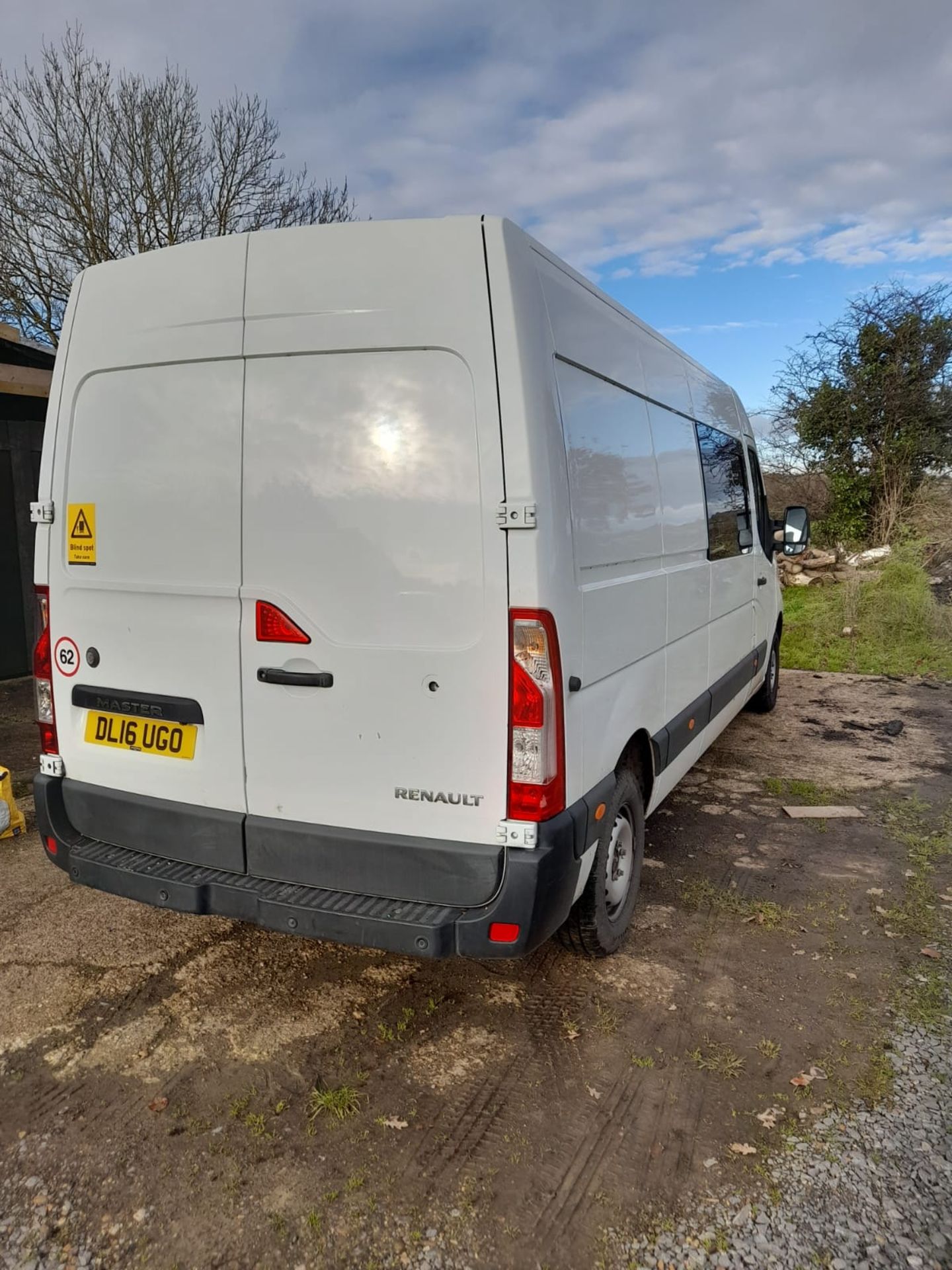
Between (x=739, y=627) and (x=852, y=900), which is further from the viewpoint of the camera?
(x=739, y=627)

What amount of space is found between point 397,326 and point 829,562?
1367 centimetres

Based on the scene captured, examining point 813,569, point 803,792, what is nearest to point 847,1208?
point 803,792

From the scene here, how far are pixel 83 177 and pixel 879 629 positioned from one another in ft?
45.9

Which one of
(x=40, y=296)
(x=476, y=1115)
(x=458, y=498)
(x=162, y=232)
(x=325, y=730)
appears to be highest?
(x=162, y=232)

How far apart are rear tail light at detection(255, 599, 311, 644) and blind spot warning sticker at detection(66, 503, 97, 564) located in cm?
78

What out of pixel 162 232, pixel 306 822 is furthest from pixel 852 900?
pixel 162 232

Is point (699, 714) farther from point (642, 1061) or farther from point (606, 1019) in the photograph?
point (642, 1061)

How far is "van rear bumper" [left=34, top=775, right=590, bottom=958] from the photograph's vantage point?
99.1 inches

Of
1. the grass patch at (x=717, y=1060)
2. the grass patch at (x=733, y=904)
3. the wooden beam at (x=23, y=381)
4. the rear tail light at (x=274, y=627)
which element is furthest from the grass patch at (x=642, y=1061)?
the wooden beam at (x=23, y=381)

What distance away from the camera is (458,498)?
2.49m

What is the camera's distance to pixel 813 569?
14.5 meters

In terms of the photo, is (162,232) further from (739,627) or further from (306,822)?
(306,822)

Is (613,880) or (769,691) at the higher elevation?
(769,691)

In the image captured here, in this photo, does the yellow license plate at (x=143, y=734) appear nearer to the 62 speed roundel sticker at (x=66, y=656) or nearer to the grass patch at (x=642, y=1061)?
the 62 speed roundel sticker at (x=66, y=656)
